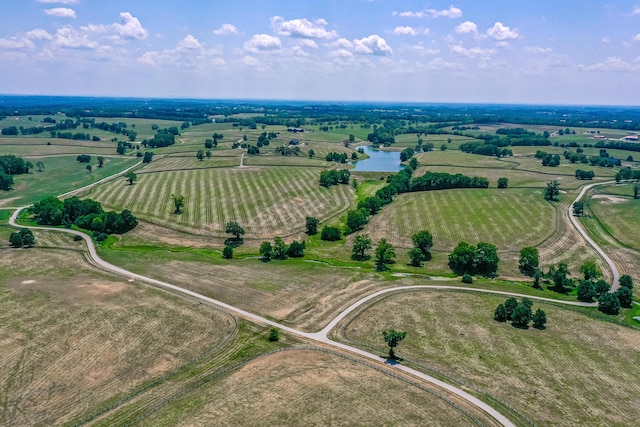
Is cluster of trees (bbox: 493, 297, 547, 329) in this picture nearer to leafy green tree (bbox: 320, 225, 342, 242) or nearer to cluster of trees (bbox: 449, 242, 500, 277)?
cluster of trees (bbox: 449, 242, 500, 277)

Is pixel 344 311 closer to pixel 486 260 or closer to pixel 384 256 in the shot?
pixel 384 256

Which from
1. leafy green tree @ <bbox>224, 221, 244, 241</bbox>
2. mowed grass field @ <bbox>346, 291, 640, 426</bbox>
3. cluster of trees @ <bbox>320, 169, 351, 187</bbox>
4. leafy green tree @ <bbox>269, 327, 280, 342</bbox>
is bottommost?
mowed grass field @ <bbox>346, 291, 640, 426</bbox>

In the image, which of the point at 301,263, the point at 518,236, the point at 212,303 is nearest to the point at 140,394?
the point at 212,303

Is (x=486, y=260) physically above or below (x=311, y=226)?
below

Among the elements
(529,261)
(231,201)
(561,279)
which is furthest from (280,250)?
(561,279)

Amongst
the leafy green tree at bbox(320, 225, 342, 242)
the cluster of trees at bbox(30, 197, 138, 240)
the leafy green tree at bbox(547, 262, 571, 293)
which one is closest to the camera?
the leafy green tree at bbox(547, 262, 571, 293)

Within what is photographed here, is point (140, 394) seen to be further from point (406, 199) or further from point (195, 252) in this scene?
point (406, 199)

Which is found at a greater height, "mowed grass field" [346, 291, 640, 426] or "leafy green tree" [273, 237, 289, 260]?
"leafy green tree" [273, 237, 289, 260]

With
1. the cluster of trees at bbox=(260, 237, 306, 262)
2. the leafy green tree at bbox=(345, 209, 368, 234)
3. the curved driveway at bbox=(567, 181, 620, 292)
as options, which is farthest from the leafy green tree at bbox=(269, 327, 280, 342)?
the curved driveway at bbox=(567, 181, 620, 292)

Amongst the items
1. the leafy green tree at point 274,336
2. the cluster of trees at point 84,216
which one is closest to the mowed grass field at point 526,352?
the leafy green tree at point 274,336
